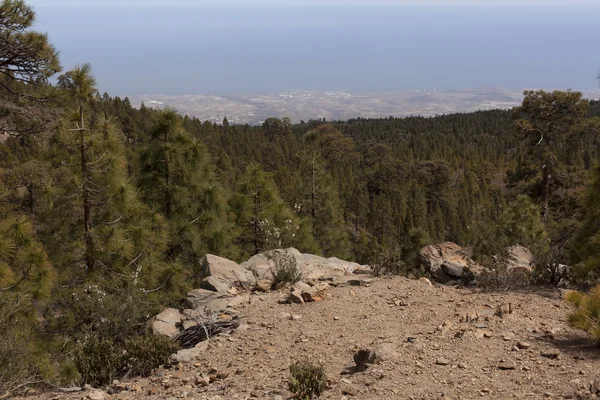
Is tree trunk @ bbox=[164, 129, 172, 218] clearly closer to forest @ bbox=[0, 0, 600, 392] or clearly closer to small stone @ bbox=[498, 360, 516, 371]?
forest @ bbox=[0, 0, 600, 392]

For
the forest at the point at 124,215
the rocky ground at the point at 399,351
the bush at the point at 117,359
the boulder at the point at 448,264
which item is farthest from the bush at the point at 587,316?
the bush at the point at 117,359

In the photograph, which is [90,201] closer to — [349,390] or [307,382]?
[307,382]

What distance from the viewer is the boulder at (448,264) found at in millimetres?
11891

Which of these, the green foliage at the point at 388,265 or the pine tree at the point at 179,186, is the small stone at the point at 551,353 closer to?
the green foliage at the point at 388,265

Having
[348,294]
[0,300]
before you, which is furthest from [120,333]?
[348,294]

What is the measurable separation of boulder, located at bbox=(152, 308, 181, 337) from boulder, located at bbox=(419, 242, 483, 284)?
21.2 ft

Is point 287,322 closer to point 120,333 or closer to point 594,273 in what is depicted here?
point 120,333

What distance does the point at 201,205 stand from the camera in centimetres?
1549

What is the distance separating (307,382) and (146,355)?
2.74 meters

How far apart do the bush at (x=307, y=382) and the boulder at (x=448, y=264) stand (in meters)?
6.90

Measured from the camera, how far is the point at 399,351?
21.2 feet

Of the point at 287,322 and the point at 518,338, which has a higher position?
the point at 518,338

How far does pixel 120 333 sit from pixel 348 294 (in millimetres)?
4291

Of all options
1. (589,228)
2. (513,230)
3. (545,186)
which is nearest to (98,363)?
(589,228)
